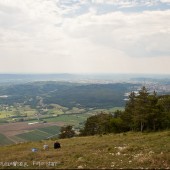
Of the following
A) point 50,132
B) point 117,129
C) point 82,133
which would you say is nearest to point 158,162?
point 117,129

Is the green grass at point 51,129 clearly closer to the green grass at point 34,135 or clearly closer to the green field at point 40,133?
the green field at point 40,133

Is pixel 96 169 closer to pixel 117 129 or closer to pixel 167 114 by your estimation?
pixel 167 114

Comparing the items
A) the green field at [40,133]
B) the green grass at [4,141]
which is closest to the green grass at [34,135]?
the green field at [40,133]

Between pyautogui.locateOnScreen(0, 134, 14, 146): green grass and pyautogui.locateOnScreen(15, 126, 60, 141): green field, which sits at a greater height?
pyautogui.locateOnScreen(0, 134, 14, 146): green grass

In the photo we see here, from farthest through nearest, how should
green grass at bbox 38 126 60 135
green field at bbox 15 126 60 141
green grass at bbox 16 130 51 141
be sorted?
green grass at bbox 38 126 60 135, green field at bbox 15 126 60 141, green grass at bbox 16 130 51 141

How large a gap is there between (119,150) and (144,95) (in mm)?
28592

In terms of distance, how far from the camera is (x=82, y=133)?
7644 centimetres

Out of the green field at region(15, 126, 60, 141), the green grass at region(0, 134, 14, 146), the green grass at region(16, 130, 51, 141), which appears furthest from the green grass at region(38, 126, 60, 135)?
the green grass at region(0, 134, 14, 146)

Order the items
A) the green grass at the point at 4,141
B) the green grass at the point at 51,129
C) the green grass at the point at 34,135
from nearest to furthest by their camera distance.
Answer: the green grass at the point at 4,141
the green grass at the point at 34,135
the green grass at the point at 51,129

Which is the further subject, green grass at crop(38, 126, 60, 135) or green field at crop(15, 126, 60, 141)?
green grass at crop(38, 126, 60, 135)

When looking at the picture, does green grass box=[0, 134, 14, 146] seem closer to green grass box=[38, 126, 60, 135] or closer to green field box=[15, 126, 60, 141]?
green field box=[15, 126, 60, 141]

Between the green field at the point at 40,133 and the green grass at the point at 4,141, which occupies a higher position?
the green grass at the point at 4,141

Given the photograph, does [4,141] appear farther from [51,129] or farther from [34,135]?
[51,129]

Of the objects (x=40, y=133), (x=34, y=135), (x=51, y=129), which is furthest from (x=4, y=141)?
(x=51, y=129)
